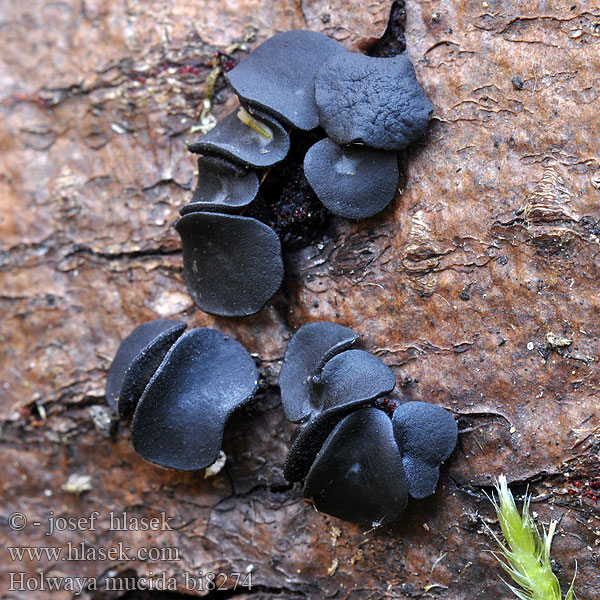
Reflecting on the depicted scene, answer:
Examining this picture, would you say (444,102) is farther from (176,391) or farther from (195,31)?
(176,391)

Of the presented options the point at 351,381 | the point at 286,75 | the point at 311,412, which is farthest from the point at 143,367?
the point at 286,75

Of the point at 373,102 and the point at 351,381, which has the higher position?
the point at 373,102

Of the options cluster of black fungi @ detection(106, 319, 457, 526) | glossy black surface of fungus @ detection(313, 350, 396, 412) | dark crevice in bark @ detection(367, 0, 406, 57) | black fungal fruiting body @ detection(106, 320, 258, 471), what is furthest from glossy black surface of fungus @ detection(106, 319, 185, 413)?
dark crevice in bark @ detection(367, 0, 406, 57)

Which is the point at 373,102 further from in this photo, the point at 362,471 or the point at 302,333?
the point at 362,471

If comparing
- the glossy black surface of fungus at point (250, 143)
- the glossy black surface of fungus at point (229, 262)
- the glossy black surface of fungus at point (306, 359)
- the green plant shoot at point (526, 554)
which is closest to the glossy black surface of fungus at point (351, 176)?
the glossy black surface of fungus at point (250, 143)

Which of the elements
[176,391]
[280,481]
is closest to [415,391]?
[280,481]

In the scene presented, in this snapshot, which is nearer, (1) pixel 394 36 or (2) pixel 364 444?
(2) pixel 364 444

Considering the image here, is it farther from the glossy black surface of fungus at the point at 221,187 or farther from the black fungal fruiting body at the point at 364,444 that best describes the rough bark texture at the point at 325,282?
the glossy black surface of fungus at the point at 221,187
